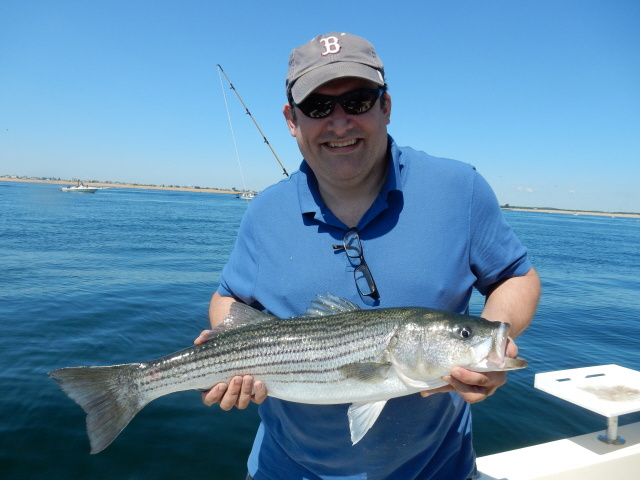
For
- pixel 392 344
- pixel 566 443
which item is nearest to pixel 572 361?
pixel 566 443

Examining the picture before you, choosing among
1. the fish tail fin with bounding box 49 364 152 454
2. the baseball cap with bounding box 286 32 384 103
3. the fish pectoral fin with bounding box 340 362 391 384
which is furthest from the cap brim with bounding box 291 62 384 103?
the fish tail fin with bounding box 49 364 152 454

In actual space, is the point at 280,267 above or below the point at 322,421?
above

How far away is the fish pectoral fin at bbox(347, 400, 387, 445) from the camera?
2.73 m

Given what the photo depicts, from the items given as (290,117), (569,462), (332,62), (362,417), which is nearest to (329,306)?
(362,417)

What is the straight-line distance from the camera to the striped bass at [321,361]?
9.30 ft

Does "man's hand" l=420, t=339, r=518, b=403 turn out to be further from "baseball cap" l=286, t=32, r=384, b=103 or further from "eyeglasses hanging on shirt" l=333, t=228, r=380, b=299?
"baseball cap" l=286, t=32, r=384, b=103

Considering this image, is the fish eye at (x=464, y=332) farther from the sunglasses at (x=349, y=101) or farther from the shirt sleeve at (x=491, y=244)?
the sunglasses at (x=349, y=101)

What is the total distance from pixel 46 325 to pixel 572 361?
14.5 metres

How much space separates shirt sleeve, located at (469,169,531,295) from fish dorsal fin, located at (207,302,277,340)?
58.0 inches

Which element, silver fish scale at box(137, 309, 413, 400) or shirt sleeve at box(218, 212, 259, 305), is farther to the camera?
shirt sleeve at box(218, 212, 259, 305)

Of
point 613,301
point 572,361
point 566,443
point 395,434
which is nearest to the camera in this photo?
point 395,434

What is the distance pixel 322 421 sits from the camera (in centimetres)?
297

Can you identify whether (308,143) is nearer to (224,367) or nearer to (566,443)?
(224,367)

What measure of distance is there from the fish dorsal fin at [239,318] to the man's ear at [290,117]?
134 centimetres
